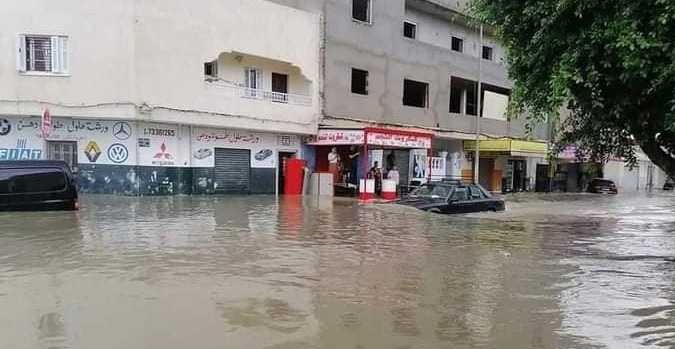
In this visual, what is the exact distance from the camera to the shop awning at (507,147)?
32.8m

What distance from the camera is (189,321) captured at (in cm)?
606

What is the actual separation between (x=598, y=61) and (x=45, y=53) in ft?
57.6

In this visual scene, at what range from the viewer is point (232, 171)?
23.6 metres

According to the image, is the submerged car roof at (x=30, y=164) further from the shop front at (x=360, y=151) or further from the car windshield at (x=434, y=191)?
the shop front at (x=360, y=151)

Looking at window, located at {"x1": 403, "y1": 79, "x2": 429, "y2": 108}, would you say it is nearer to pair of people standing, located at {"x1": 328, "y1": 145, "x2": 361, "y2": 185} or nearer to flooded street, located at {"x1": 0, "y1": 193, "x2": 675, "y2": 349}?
pair of people standing, located at {"x1": 328, "y1": 145, "x2": 361, "y2": 185}

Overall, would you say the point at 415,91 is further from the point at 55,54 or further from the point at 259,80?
the point at 55,54

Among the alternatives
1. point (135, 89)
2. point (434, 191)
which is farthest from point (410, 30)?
Answer: point (135, 89)

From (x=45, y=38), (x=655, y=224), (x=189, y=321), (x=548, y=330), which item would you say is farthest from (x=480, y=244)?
(x=45, y=38)

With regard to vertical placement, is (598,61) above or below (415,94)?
below

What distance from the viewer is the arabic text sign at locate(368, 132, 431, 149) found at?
23.7 metres

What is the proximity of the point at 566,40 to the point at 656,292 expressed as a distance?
142 inches

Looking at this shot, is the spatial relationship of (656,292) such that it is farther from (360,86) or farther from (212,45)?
(360,86)

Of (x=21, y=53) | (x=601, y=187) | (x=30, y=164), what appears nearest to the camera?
(x=30, y=164)

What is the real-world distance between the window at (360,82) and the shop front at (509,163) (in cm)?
893
